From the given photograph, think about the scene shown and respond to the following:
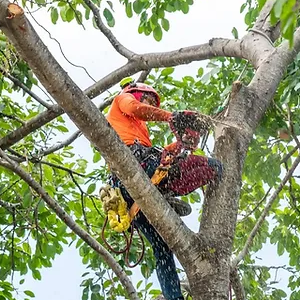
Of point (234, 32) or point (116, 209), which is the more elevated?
point (234, 32)

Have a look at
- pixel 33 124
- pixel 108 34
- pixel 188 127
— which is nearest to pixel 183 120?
pixel 188 127

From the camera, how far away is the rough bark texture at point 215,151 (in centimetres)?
201

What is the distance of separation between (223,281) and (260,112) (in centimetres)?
88

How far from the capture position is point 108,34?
386 centimetres

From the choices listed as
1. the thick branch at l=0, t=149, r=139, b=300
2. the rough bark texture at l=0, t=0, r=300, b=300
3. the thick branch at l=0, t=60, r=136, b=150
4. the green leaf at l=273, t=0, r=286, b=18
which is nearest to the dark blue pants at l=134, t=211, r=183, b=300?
the thick branch at l=0, t=149, r=139, b=300

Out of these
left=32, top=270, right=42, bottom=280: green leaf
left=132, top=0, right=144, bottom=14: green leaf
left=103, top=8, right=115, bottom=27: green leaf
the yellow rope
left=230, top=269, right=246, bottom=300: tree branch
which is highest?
left=132, top=0, right=144, bottom=14: green leaf

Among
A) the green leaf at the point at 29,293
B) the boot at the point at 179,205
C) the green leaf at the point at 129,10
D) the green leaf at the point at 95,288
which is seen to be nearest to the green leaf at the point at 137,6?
the green leaf at the point at 129,10

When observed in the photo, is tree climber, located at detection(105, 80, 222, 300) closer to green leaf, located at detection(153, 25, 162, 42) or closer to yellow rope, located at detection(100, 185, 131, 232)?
yellow rope, located at detection(100, 185, 131, 232)

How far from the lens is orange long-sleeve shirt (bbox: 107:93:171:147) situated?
108 inches

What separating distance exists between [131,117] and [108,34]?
104 centimetres

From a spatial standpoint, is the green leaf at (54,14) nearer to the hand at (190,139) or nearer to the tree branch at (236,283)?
the hand at (190,139)

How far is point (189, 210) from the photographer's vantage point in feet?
9.84

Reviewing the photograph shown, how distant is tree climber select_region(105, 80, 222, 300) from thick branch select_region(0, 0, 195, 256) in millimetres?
390

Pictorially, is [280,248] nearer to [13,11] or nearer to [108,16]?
[108,16]
